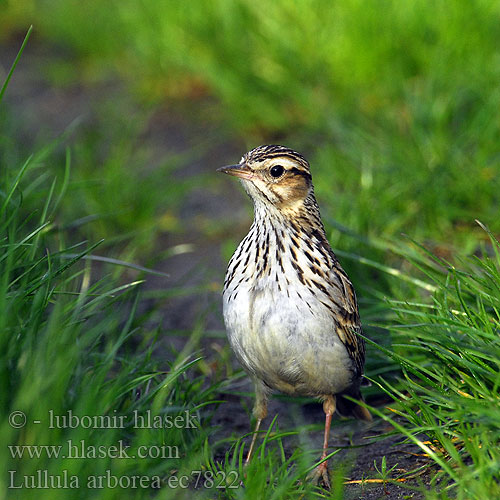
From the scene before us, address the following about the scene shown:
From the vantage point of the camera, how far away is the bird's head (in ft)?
14.6

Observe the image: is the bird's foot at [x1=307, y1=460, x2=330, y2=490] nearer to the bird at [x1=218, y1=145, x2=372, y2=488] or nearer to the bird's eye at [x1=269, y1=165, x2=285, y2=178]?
the bird at [x1=218, y1=145, x2=372, y2=488]

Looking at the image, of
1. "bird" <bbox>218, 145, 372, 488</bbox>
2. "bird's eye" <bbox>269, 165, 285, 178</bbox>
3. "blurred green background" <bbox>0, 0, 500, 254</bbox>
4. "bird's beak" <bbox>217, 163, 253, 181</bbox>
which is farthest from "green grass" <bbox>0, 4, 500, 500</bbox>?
"bird's eye" <bbox>269, 165, 285, 178</bbox>

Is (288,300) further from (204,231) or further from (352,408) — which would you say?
(204,231)

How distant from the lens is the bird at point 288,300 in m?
4.04

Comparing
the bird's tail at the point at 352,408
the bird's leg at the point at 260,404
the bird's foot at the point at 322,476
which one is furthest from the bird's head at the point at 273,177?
the bird's foot at the point at 322,476

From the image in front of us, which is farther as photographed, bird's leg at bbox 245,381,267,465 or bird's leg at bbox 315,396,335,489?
bird's leg at bbox 245,381,267,465

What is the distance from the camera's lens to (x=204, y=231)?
23.4ft

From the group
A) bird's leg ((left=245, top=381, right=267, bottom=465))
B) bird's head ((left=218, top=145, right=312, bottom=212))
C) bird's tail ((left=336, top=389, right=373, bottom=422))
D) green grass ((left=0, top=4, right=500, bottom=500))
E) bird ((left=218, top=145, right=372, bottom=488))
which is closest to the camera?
green grass ((left=0, top=4, right=500, bottom=500))

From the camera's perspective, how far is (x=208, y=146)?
27.5 feet

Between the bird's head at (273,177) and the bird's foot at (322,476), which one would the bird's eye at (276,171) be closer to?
the bird's head at (273,177)

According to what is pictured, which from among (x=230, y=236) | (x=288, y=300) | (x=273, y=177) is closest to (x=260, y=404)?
(x=288, y=300)

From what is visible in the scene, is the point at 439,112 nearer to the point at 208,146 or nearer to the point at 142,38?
the point at 208,146

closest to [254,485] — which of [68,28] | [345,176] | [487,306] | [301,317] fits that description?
[301,317]

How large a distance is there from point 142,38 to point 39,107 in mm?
1473
